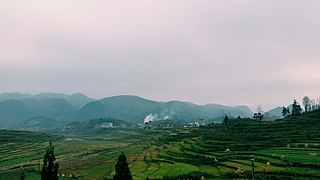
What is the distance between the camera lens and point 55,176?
31688 mm

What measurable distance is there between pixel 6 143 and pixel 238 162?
91.1 metres

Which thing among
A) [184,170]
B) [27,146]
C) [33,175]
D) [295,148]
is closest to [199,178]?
[184,170]

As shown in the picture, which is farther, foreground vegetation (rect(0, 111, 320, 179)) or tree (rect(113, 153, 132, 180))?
foreground vegetation (rect(0, 111, 320, 179))

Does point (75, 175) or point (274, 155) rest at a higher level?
point (274, 155)

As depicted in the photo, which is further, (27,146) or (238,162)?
(27,146)

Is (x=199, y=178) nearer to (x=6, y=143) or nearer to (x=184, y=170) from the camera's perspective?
(x=184, y=170)

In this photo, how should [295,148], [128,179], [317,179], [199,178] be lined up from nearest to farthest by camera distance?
[128,179] < [317,179] < [199,178] < [295,148]

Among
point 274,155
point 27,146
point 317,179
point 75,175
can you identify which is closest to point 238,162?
point 274,155

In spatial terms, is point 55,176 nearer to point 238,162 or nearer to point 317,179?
point 317,179

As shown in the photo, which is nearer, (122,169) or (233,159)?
(122,169)

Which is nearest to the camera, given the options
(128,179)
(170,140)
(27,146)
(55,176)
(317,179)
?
(128,179)

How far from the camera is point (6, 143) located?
407 ft

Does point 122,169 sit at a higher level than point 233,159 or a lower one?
higher

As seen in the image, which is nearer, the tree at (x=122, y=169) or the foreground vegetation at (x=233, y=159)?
the tree at (x=122, y=169)
